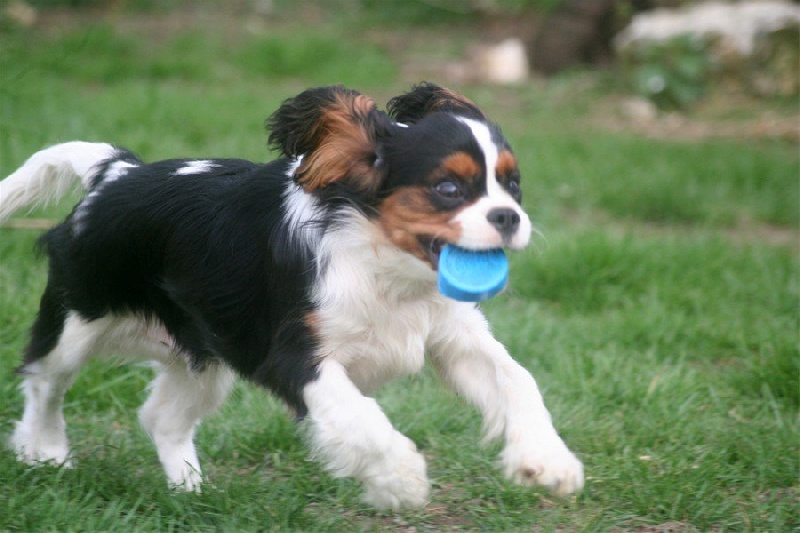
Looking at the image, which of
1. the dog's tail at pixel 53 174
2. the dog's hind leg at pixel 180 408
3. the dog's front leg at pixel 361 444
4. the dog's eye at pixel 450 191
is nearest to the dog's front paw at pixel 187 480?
the dog's hind leg at pixel 180 408

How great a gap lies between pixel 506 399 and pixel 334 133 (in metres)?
0.91

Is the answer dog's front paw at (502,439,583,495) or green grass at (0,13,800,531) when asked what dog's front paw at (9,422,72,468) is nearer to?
green grass at (0,13,800,531)

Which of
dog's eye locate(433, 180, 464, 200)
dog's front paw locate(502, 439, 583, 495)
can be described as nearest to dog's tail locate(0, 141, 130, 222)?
dog's eye locate(433, 180, 464, 200)

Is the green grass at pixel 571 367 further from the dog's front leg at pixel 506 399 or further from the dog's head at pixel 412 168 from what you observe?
the dog's head at pixel 412 168

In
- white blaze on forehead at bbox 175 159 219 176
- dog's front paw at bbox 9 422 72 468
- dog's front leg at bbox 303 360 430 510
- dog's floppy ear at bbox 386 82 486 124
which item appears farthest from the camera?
dog's front paw at bbox 9 422 72 468

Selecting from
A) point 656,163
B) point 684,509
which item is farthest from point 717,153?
point 684,509

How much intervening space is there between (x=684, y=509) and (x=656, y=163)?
16.2ft

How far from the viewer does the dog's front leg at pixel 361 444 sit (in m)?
3.06

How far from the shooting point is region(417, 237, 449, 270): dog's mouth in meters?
3.06

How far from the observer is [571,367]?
190 inches

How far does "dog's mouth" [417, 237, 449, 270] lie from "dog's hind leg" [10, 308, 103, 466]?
1.23 m

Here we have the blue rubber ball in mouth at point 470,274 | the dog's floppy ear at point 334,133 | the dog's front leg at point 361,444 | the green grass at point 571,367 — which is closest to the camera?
the blue rubber ball in mouth at point 470,274

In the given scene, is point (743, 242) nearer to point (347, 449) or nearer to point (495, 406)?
point (495, 406)

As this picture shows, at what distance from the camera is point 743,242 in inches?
266
